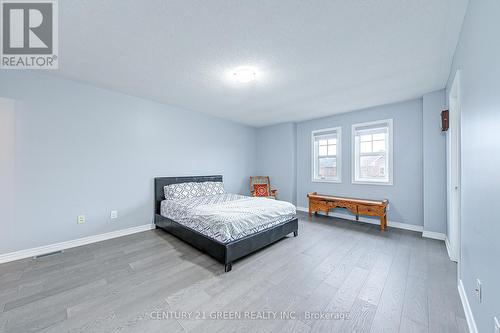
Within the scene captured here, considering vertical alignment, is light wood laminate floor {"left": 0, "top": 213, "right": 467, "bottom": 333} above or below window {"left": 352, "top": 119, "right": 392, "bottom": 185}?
below

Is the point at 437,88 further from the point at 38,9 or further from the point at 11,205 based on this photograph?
the point at 11,205

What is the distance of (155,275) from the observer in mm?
2145

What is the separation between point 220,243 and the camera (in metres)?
2.30

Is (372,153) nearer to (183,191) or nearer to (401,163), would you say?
(401,163)

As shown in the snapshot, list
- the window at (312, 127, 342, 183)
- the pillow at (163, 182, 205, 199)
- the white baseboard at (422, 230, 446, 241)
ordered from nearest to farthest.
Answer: the white baseboard at (422, 230, 446, 241)
the pillow at (163, 182, 205, 199)
the window at (312, 127, 342, 183)

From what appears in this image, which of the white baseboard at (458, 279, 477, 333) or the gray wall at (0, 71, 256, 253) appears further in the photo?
the gray wall at (0, 71, 256, 253)

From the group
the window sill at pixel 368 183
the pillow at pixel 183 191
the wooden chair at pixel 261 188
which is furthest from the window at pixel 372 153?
the pillow at pixel 183 191

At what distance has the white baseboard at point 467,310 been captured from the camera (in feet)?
4.49

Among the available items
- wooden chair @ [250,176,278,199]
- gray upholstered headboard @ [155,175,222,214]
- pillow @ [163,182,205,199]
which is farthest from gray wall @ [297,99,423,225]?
gray upholstered headboard @ [155,175,222,214]

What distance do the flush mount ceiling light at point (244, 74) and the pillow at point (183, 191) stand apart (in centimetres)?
236

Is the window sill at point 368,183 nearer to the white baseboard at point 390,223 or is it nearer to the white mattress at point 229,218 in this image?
the white baseboard at point 390,223

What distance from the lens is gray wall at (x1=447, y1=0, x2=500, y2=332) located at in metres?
1.03

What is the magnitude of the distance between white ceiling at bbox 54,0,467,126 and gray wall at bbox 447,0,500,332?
50 cm

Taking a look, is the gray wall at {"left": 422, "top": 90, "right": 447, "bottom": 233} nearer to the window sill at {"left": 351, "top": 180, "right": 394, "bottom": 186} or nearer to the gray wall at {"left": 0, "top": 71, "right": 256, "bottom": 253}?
the window sill at {"left": 351, "top": 180, "right": 394, "bottom": 186}
